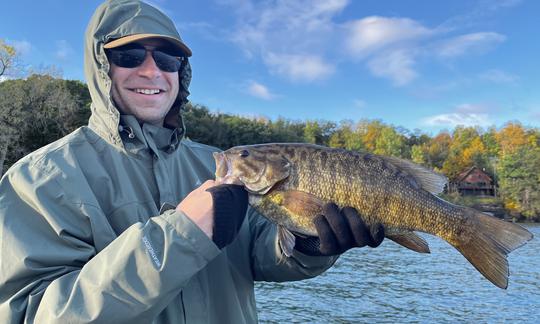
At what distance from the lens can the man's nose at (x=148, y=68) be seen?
310cm

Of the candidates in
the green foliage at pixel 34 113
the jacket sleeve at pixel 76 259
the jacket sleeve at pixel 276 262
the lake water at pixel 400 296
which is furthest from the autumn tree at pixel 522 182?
the jacket sleeve at pixel 76 259

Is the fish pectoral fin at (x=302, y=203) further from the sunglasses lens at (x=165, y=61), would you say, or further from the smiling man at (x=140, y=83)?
the sunglasses lens at (x=165, y=61)

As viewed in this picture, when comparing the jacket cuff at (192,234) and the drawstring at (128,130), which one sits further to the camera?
the drawstring at (128,130)

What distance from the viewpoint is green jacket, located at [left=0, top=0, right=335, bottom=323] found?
6.78ft

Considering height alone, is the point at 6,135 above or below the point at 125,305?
above

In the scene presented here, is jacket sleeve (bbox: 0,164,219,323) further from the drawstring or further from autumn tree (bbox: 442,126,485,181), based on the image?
autumn tree (bbox: 442,126,485,181)

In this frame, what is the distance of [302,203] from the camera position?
294 cm

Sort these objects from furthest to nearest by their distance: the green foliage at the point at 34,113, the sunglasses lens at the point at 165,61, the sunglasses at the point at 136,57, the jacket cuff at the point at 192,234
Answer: the green foliage at the point at 34,113
the sunglasses lens at the point at 165,61
the sunglasses at the point at 136,57
the jacket cuff at the point at 192,234

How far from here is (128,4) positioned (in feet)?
10.1

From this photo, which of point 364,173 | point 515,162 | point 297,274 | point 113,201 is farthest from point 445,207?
point 515,162

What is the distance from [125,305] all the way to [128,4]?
1936 millimetres

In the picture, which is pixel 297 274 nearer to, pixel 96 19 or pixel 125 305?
pixel 125 305

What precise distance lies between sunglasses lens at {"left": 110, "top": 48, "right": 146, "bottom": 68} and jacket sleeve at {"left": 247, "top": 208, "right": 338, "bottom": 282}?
4.51 feet

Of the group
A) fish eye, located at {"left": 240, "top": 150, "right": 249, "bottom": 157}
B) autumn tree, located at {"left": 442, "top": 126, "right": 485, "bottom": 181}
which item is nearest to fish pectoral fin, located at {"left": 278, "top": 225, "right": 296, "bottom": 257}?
fish eye, located at {"left": 240, "top": 150, "right": 249, "bottom": 157}
